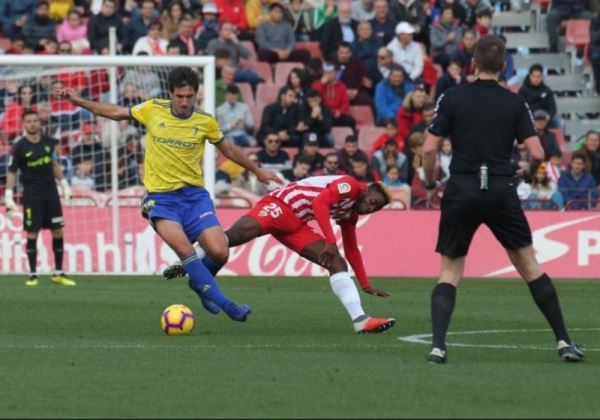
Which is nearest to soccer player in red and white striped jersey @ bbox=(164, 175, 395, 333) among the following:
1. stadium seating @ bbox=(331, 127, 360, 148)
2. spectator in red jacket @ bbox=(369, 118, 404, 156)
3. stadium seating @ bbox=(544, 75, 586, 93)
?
spectator in red jacket @ bbox=(369, 118, 404, 156)

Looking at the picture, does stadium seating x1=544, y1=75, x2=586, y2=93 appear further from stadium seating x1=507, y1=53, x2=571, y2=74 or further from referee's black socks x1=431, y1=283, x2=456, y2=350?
referee's black socks x1=431, y1=283, x2=456, y2=350

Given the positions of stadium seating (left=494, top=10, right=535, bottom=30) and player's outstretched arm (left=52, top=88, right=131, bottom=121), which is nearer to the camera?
player's outstretched arm (left=52, top=88, right=131, bottom=121)

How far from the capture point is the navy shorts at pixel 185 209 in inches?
556

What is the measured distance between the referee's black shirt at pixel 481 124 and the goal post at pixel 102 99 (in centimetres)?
1257

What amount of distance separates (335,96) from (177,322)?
49.7 feet

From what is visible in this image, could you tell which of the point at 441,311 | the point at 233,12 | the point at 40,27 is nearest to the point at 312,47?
the point at 233,12

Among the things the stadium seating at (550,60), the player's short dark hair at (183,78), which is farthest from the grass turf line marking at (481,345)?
the stadium seating at (550,60)

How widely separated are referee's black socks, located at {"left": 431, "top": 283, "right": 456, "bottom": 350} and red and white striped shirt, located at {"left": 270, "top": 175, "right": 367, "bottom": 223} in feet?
10.6

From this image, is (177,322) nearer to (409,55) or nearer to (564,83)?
(409,55)

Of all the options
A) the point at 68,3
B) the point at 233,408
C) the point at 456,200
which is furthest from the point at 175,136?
the point at 68,3

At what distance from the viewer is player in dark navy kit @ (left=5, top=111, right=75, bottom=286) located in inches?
844

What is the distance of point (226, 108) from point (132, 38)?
101 inches

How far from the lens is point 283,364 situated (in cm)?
1087

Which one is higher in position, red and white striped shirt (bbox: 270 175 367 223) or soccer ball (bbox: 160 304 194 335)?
red and white striped shirt (bbox: 270 175 367 223)
